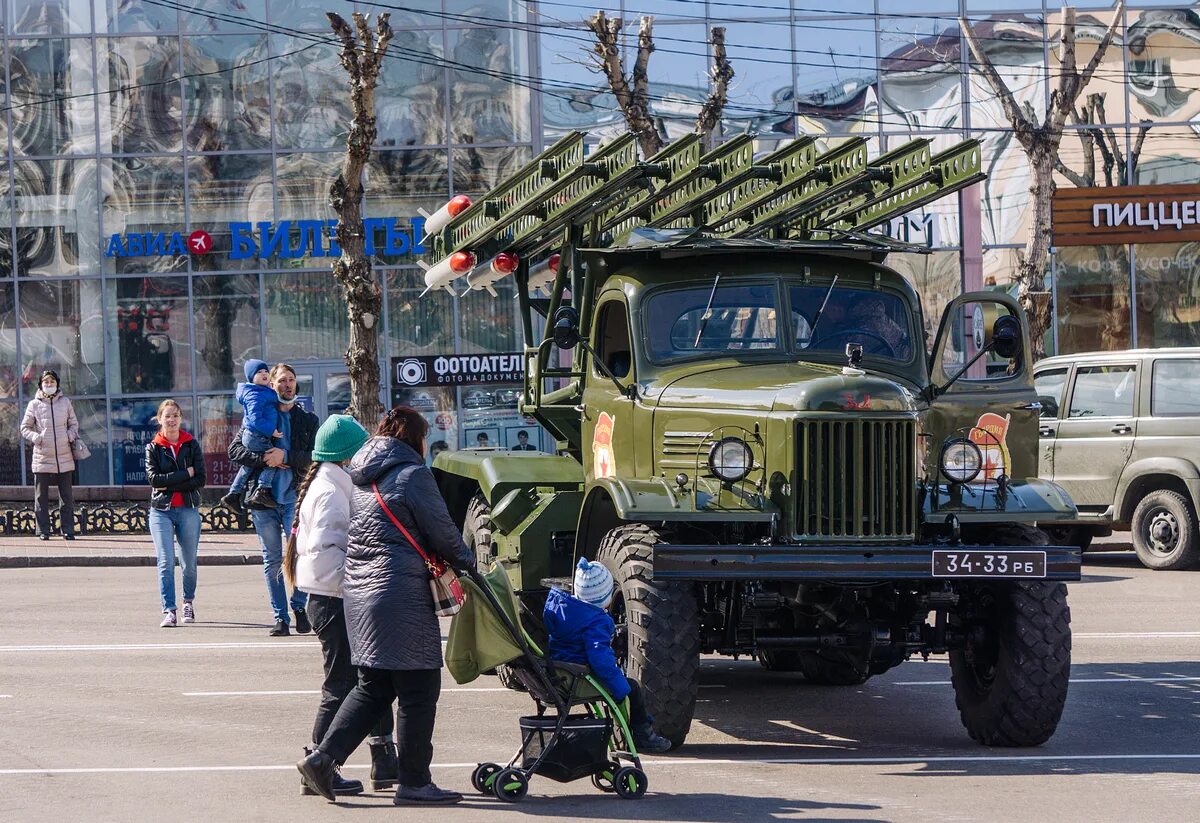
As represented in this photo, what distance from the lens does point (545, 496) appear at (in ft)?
34.3

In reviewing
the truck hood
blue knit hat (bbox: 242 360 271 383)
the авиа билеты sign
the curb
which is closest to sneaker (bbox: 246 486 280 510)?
blue knit hat (bbox: 242 360 271 383)

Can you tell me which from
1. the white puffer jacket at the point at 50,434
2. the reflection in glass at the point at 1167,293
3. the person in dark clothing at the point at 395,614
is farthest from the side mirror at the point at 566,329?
the reflection in glass at the point at 1167,293

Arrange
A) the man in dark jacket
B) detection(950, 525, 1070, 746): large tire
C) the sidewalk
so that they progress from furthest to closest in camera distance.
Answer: the sidewalk → the man in dark jacket → detection(950, 525, 1070, 746): large tire

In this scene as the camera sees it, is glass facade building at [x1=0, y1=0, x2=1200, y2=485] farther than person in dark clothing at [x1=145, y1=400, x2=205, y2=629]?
Yes

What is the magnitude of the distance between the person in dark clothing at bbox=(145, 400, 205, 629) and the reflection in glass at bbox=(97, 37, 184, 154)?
1773cm

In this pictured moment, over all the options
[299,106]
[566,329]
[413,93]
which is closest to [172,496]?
[566,329]

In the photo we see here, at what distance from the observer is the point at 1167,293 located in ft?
98.7

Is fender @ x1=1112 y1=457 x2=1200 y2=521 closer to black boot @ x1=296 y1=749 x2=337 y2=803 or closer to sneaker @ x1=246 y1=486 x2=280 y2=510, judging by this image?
sneaker @ x1=246 y1=486 x2=280 y2=510

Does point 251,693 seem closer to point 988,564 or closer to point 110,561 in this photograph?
point 988,564

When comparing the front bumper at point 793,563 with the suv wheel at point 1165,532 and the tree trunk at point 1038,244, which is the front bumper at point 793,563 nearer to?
the suv wheel at point 1165,532

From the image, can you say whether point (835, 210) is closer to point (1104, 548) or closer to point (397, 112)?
point (1104, 548)

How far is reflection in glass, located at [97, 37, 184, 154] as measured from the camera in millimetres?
29812

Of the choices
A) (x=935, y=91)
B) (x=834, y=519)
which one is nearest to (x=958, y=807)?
(x=834, y=519)

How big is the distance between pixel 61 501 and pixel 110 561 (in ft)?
8.43
